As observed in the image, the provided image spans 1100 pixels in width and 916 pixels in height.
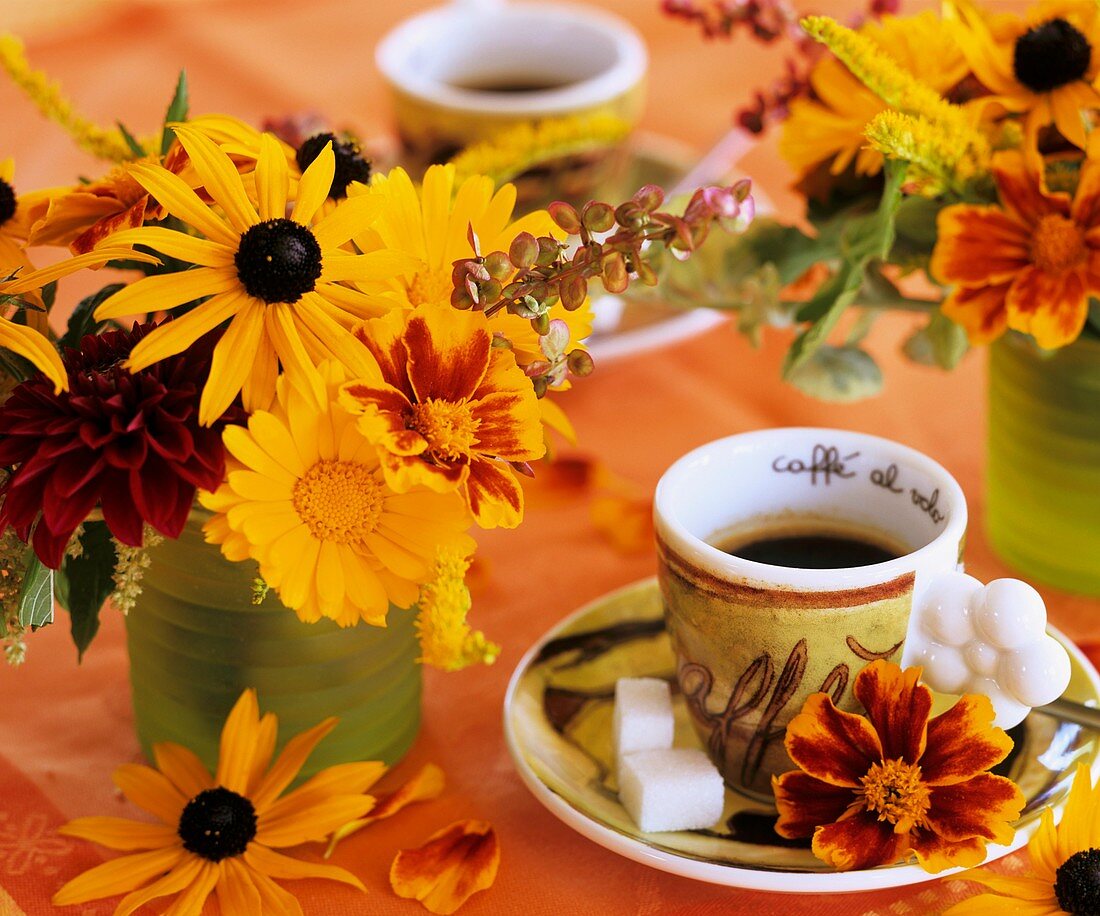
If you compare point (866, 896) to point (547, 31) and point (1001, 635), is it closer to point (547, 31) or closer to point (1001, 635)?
point (1001, 635)

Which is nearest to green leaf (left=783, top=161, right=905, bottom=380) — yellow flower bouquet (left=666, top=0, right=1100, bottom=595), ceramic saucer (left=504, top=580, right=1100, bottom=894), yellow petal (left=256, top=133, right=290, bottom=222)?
yellow flower bouquet (left=666, top=0, right=1100, bottom=595)

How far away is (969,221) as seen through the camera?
52 cm

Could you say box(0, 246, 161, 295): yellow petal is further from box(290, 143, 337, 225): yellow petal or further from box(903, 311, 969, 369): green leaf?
box(903, 311, 969, 369): green leaf

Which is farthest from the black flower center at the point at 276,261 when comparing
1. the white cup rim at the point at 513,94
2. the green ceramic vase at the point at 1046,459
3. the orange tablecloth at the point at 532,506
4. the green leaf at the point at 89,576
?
the white cup rim at the point at 513,94

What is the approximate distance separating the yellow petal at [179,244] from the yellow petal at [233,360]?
0.05ft

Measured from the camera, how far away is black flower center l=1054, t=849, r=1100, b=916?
40cm

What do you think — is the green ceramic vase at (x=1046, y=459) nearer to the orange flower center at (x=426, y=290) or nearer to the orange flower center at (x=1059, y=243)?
the orange flower center at (x=1059, y=243)

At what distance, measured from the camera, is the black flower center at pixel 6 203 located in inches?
18.4

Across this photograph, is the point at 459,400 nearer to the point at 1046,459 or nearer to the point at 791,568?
the point at 791,568

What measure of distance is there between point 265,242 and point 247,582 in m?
0.12

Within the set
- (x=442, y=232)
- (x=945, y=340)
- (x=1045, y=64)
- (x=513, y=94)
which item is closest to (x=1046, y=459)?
(x=945, y=340)

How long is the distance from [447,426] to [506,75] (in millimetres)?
634

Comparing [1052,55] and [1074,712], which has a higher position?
[1052,55]

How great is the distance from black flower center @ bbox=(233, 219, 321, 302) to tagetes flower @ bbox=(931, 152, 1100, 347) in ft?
0.84
